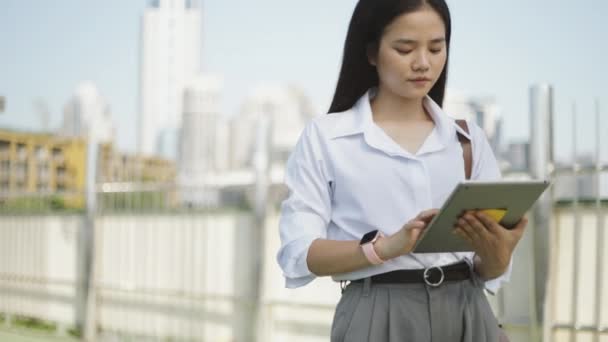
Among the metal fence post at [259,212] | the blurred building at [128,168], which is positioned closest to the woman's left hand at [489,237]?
the metal fence post at [259,212]

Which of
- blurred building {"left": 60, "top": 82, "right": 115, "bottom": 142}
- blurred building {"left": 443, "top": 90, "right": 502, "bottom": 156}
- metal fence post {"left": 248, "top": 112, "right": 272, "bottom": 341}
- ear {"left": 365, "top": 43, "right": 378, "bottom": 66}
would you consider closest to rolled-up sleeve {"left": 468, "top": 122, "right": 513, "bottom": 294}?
ear {"left": 365, "top": 43, "right": 378, "bottom": 66}

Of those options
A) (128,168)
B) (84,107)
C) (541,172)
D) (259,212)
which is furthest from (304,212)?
(84,107)

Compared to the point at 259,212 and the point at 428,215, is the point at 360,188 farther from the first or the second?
the point at 259,212

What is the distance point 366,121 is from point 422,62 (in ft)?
0.48

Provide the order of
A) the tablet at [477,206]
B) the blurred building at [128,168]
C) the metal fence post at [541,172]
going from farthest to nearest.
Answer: the blurred building at [128,168] < the metal fence post at [541,172] < the tablet at [477,206]

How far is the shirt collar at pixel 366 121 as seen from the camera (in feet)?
4.66

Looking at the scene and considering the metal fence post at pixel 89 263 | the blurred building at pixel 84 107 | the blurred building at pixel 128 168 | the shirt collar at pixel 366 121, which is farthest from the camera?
the blurred building at pixel 84 107

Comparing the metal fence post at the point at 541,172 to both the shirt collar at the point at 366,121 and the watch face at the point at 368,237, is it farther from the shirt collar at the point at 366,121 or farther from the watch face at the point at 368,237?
the watch face at the point at 368,237

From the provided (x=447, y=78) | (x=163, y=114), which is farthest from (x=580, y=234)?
(x=163, y=114)

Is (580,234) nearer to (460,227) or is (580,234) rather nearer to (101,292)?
(460,227)

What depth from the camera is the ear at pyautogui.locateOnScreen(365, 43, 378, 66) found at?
1.45 metres

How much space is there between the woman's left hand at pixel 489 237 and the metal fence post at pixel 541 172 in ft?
8.11

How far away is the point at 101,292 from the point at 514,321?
13.6 feet

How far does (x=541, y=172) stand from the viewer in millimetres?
3750
